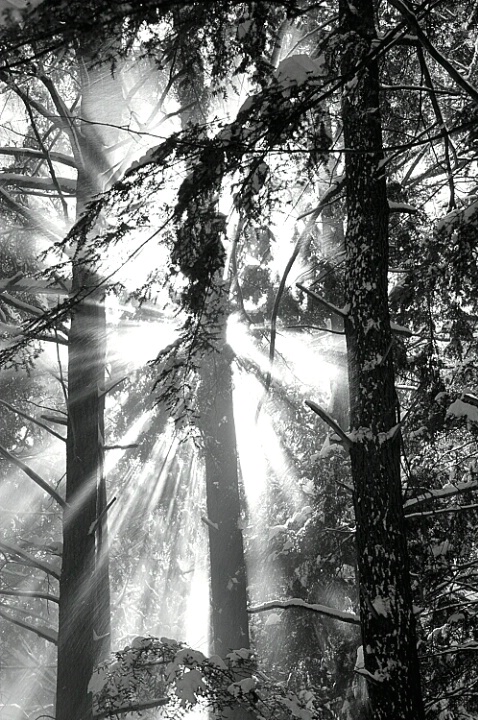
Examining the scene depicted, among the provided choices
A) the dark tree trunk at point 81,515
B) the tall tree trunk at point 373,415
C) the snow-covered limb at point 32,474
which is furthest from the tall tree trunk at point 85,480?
the tall tree trunk at point 373,415

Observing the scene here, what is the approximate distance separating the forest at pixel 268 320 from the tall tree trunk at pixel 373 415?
0.06 feet

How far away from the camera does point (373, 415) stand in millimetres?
4594

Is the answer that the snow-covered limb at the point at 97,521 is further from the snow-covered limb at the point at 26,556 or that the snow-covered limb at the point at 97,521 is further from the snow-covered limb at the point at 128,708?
the snow-covered limb at the point at 128,708

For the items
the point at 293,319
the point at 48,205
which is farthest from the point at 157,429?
the point at 48,205

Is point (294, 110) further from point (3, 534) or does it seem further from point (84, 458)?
point (3, 534)

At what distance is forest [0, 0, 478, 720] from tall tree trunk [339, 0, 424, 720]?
2 centimetres

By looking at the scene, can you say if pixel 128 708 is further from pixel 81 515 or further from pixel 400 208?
pixel 400 208

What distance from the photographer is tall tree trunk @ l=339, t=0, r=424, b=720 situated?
13.9 ft

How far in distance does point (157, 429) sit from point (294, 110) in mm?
8427

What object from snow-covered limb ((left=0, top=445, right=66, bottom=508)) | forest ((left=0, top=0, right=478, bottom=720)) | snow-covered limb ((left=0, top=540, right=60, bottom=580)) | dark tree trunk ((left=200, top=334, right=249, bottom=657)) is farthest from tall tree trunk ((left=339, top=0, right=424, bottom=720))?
dark tree trunk ((left=200, top=334, right=249, bottom=657))

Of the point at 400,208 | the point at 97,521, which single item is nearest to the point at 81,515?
the point at 97,521

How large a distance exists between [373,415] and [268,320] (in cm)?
539

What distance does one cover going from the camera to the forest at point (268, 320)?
423 centimetres

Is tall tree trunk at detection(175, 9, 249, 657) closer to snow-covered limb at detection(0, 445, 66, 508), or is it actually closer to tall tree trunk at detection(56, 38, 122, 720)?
tall tree trunk at detection(56, 38, 122, 720)
